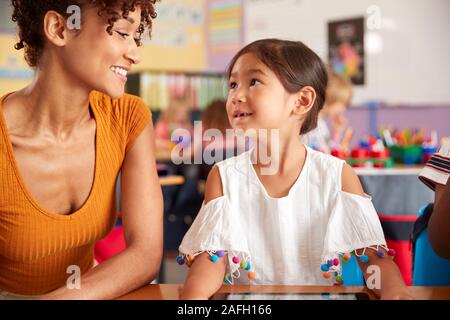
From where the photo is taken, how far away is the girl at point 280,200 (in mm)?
788

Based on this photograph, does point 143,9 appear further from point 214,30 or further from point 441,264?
point 214,30

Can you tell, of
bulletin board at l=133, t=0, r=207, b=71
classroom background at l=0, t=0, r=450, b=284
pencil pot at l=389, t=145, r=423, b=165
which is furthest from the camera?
bulletin board at l=133, t=0, r=207, b=71

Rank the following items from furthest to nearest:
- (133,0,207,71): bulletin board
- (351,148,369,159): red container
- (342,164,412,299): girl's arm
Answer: (133,0,207,71): bulletin board → (351,148,369,159): red container → (342,164,412,299): girl's arm

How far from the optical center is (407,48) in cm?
376

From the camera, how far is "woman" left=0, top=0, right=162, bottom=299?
753 mm

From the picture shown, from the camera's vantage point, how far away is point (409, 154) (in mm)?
2146

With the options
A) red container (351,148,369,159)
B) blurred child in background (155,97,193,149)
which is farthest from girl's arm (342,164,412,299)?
blurred child in background (155,97,193,149)

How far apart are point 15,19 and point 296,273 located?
0.51m

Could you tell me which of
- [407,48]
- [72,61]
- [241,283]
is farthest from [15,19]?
[407,48]

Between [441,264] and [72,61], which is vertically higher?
[72,61]

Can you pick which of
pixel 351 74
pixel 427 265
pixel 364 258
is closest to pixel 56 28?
pixel 364 258

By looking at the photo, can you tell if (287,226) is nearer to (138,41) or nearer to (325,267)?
(325,267)

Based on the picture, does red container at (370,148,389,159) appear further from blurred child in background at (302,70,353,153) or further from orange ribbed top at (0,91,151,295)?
orange ribbed top at (0,91,151,295)

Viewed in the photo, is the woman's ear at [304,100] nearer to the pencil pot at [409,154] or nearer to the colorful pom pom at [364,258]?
the colorful pom pom at [364,258]
